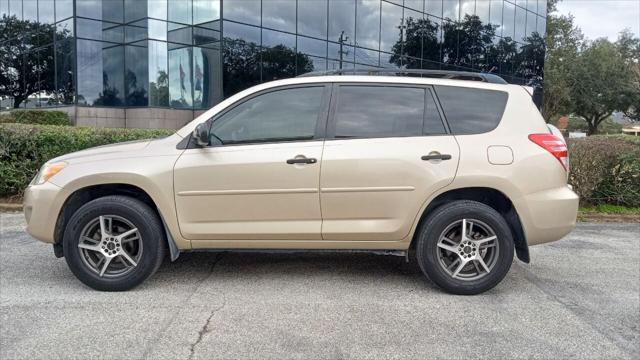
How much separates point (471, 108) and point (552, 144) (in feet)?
2.43

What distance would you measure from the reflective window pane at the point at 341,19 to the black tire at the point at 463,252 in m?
19.1

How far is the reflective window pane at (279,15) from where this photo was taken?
20.3 m

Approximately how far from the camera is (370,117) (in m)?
4.38

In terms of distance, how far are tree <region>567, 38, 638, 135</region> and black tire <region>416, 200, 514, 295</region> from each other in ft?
130

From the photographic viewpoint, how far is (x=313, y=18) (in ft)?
70.9

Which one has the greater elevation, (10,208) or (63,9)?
(63,9)

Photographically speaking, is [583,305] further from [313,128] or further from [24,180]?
[24,180]

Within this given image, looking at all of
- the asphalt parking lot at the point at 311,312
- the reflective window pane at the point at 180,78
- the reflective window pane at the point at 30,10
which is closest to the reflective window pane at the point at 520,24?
the reflective window pane at the point at 180,78

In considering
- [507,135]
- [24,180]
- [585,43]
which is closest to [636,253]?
[507,135]

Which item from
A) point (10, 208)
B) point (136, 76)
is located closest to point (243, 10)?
point (136, 76)

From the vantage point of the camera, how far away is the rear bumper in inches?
166

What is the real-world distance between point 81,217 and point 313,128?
2.09m

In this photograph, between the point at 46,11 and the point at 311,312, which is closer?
the point at 311,312

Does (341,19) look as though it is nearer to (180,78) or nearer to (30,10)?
(180,78)
